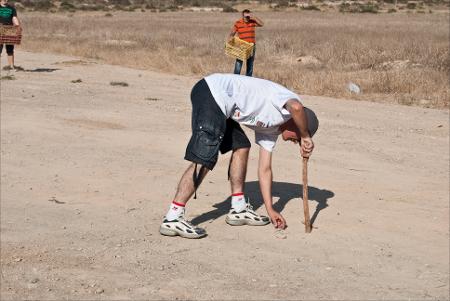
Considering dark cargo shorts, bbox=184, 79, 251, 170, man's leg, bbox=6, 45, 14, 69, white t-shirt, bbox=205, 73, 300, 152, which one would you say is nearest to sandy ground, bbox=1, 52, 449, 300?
dark cargo shorts, bbox=184, 79, 251, 170

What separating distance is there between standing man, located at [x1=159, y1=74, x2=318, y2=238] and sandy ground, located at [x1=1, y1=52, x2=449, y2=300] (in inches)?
15.8

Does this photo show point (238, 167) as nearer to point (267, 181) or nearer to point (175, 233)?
point (267, 181)

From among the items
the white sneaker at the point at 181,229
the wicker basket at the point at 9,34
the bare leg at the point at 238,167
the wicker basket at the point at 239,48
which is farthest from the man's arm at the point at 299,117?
the wicker basket at the point at 9,34

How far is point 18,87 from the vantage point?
16.7 m

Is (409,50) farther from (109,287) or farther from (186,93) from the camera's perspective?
(109,287)

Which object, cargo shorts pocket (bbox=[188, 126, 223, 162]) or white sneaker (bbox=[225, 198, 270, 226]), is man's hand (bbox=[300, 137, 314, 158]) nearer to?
cargo shorts pocket (bbox=[188, 126, 223, 162])

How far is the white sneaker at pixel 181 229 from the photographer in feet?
22.5

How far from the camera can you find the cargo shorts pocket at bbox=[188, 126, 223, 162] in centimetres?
Result: 659

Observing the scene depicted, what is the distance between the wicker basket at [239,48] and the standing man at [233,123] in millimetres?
10284

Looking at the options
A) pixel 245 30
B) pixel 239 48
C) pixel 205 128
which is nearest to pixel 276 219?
pixel 205 128

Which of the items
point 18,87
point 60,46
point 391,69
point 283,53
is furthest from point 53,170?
point 60,46

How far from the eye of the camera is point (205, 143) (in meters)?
6.61

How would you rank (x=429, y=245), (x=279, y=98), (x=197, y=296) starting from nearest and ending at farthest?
(x=197, y=296)
(x=279, y=98)
(x=429, y=245)

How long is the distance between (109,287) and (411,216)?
3.18 m
